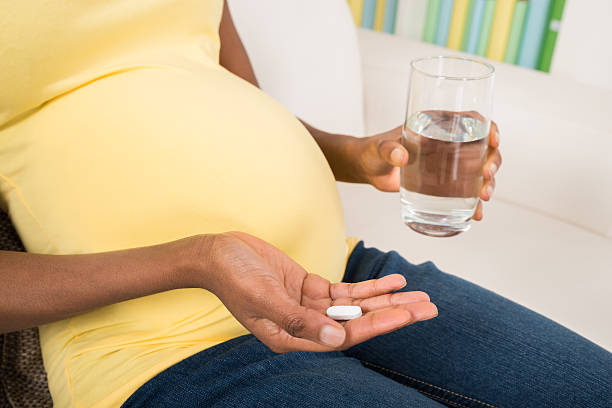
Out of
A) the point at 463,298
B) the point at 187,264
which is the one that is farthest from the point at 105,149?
the point at 463,298

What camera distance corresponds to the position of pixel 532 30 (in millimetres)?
1771

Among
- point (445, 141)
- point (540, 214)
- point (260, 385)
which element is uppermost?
point (445, 141)

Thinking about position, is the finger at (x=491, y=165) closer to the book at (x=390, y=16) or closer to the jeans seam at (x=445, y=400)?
the jeans seam at (x=445, y=400)

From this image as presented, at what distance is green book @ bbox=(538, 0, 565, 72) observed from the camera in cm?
169

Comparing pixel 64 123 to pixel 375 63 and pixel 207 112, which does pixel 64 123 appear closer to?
pixel 207 112

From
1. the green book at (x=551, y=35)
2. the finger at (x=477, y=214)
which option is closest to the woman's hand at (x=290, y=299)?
the finger at (x=477, y=214)

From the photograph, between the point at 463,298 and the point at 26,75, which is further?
the point at 463,298

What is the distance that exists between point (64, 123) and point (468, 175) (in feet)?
1.55

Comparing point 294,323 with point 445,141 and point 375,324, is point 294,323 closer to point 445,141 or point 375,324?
point 375,324

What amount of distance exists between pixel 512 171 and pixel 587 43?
0.47 m

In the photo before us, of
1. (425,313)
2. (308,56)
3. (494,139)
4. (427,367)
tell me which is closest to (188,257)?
(425,313)

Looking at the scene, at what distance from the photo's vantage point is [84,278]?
646 mm

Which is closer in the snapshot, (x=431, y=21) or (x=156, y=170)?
(x=156, y=170)

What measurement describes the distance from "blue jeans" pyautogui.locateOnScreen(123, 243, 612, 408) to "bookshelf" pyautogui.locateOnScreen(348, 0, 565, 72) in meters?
1.15
